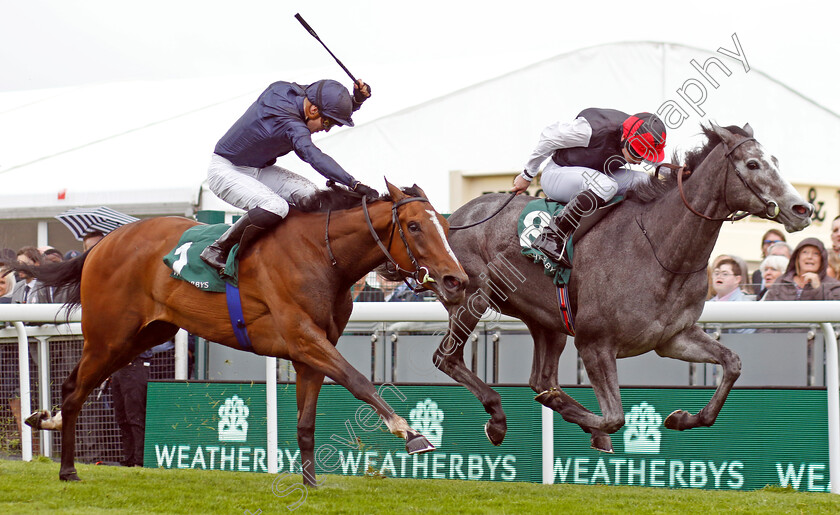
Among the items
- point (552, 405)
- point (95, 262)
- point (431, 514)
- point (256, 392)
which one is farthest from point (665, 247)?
point (95, 262)

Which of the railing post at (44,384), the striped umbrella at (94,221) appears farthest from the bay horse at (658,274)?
the striped umbrella at (94,221)

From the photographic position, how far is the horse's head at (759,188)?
15.4 ft

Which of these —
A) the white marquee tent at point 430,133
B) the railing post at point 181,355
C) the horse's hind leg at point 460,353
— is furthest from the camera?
the white marquee tent at point 430,133

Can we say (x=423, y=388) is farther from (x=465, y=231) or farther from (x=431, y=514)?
(x=431, y=514)

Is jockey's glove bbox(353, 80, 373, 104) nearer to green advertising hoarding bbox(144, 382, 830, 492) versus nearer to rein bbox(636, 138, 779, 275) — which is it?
rein bbox(636, 138, 779, 275)

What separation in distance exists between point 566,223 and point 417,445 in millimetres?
1517

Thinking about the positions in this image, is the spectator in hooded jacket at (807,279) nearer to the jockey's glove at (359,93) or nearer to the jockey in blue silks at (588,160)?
the jockey in blue silks at (588,160)

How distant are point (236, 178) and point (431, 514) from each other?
2.10 m

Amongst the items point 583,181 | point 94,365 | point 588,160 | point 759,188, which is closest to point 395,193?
point 583,181

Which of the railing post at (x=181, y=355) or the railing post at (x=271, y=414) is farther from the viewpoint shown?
the railing post at (x=181, y=355)

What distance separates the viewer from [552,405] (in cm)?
545

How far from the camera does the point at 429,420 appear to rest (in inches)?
242

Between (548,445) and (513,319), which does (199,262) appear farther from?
(548,445)

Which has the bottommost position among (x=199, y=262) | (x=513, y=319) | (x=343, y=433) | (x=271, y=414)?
(x=343, y=433)
